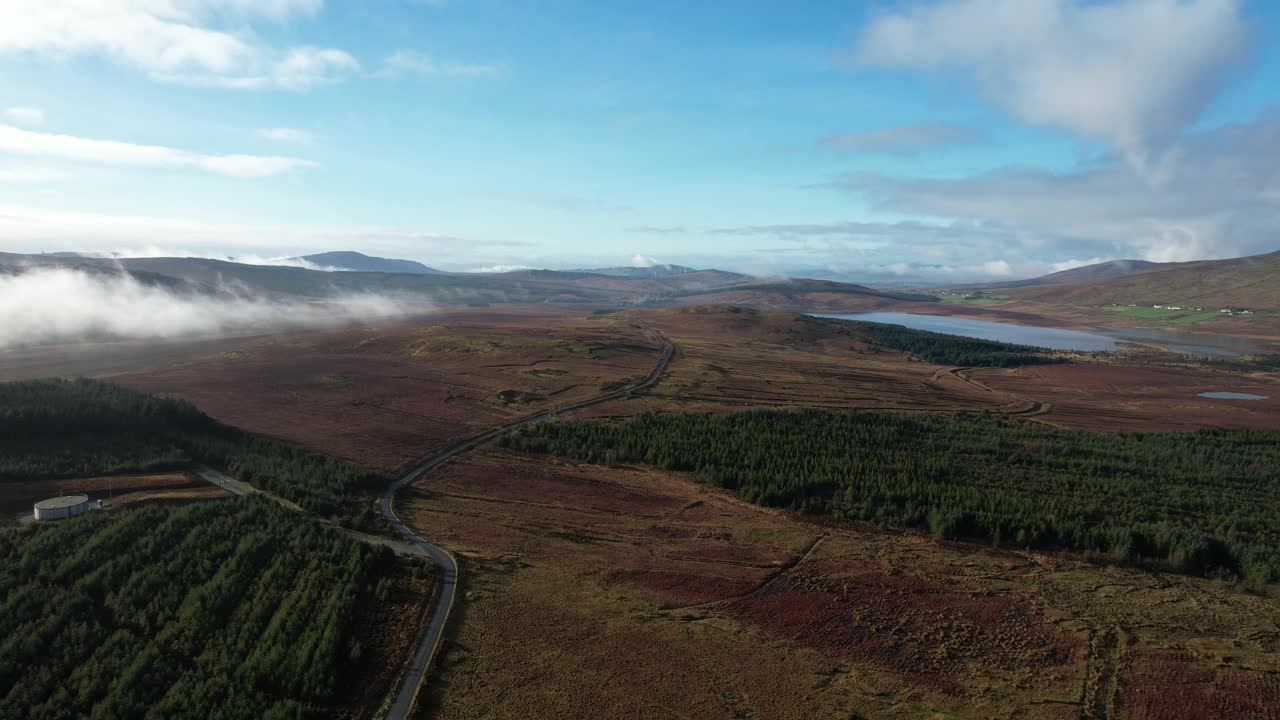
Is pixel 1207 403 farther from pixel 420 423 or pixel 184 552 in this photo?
pixel 184 552

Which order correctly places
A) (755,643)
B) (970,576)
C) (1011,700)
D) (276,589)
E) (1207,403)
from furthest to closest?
(1207,403), (970,576), (276,589), (755,643), (1011,700)

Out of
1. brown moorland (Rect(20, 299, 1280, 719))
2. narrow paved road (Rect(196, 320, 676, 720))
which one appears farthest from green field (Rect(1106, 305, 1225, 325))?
narrow paved road (Rect(196, 320, 676, 720))

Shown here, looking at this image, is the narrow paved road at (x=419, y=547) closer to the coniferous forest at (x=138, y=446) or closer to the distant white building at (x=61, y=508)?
the coniferous forest at (x=138, y=446)

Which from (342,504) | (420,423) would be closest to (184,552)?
(342,504)

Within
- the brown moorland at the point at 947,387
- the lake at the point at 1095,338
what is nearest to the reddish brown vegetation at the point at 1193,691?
the brown moorland at the point at 947,387

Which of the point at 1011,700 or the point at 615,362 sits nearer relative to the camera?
the point at 1011,700

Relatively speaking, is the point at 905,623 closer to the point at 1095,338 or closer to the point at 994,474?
the point at 994,474

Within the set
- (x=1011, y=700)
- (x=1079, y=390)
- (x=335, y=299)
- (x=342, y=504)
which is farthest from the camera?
(x=335, y=299)
